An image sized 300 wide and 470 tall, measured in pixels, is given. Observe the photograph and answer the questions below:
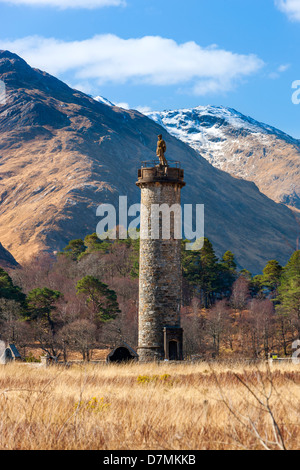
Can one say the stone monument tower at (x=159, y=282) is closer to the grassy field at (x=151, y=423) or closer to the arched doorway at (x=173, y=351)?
the arched doorway at (x=173, y=351)

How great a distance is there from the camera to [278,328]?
61375mm

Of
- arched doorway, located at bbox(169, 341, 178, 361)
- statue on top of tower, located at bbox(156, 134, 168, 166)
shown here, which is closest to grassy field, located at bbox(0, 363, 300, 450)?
arched doorway, located at bbox(169, 341, 178, 361)

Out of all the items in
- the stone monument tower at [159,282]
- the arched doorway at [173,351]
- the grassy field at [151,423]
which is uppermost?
the stone monument tower at [159,282]

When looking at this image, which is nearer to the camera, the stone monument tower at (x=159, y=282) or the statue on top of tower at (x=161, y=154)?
the stone monument tower at (x=159, y=282)

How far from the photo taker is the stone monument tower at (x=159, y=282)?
99.3 feet

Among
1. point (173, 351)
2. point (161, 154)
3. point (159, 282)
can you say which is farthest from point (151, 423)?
point (161, 154)

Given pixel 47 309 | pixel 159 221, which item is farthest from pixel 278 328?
pixel 159 221

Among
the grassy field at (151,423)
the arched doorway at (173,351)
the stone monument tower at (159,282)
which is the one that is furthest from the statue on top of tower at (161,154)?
the grassy field at (151,423)

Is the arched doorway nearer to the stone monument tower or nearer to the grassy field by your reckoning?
the stone monument tower

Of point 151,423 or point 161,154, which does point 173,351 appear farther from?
point 151,423

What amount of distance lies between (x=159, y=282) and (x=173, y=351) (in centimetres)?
337

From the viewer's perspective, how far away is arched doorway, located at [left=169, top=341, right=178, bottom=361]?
30.4 metres
